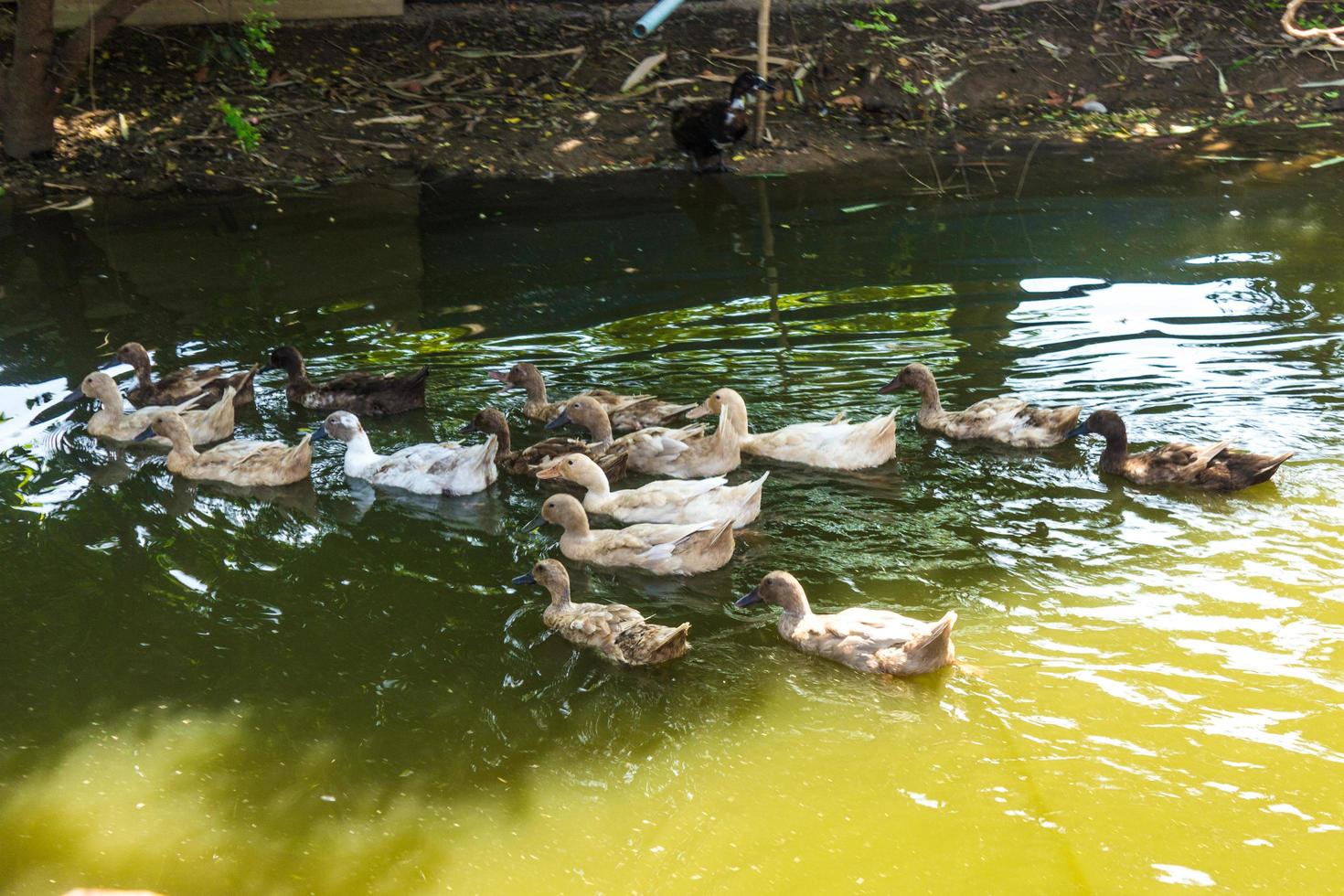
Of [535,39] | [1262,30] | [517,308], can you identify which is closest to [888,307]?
[517,308]

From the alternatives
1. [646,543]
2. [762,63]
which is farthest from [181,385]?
[762,63]

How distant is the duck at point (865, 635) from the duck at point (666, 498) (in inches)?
38.0

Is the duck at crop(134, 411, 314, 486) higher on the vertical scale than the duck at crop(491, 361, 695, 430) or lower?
lower

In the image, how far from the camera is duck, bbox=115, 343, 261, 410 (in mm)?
9398

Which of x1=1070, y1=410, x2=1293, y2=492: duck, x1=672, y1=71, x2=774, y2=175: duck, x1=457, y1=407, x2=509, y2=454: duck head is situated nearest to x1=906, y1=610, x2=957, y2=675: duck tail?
x1=1070, y1=410, x2=1293, y2=492: duck

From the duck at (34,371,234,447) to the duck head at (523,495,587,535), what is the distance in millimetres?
3004

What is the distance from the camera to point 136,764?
554 centimetres

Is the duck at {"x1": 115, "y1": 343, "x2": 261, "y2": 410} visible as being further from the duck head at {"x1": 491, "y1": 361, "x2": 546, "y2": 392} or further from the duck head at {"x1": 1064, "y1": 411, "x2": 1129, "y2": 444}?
the duck head at {"x1": 1064, "y1": 411, "x2": 1129, "y2": 444}

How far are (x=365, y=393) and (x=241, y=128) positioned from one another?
6.94 meters

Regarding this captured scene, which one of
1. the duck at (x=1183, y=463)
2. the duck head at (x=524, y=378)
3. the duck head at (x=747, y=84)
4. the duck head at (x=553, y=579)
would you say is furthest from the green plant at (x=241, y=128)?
the duck at (x=1183, y=463)

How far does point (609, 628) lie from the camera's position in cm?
623

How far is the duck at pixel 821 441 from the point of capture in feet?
27.0

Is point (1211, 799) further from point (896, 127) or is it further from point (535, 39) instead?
point (535, 39)

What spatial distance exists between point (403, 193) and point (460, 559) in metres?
8.89
